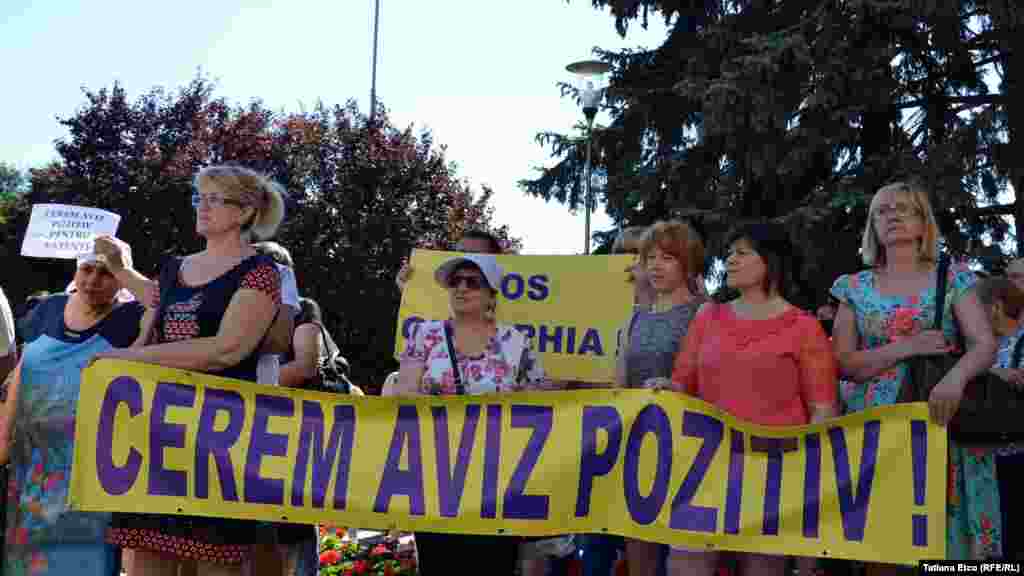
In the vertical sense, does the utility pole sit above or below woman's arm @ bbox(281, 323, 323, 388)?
above

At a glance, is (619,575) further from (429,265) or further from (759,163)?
(759,163)

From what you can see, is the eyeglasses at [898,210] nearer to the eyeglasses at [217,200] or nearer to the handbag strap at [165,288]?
the eyeglasses at [217,200]

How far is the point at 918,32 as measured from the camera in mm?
12859

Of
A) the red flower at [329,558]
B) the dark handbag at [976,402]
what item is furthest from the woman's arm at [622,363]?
the red flower at [329,558]

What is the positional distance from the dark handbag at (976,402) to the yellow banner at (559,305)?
2.86m

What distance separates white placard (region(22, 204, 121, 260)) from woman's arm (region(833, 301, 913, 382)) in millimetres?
3375

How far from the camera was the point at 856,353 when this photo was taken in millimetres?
4285

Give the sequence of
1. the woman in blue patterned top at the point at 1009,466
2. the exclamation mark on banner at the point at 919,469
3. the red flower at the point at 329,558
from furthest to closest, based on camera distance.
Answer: the red flower at the point at 329,558 → the woman in blue patterned top at the point at 1009,466 → the exclamation mark on banner at the point at 919,469

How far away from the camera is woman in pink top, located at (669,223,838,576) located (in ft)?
13.5

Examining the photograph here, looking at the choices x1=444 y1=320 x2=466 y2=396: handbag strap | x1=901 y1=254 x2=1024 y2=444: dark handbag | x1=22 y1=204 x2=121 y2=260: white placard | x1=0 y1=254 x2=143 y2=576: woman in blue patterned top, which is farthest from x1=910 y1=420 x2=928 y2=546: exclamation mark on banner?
x1=22 y1=204 x2=121 y2=260: white placard

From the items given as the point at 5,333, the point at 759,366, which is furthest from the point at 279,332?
the point at 759,366

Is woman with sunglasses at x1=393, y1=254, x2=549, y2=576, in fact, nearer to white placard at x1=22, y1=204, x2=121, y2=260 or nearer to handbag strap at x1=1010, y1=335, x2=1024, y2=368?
white placard at x1=22, y1=204, x2=121, y2=260

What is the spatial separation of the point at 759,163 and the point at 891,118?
1826 mm

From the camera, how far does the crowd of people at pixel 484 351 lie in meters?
3.96
